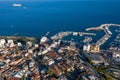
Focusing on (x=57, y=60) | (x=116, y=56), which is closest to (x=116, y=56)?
(x=116, y=56)

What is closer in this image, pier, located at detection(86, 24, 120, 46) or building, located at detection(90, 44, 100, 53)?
building, located at detection(90, 44, 100, 53)

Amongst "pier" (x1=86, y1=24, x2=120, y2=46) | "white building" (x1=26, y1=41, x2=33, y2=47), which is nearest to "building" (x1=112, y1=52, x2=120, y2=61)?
"pier" (x1=86, y1=24, x2=120, y2=46)

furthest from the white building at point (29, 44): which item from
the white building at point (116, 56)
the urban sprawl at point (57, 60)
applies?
the white building at point (116, 56)

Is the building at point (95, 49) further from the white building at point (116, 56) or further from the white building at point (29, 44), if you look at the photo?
the white building at point (29, 44)

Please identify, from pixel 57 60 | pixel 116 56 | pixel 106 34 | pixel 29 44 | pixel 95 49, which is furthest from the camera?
pixel 106 34

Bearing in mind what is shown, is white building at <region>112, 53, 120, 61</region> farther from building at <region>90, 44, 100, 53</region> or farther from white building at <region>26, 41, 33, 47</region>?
white building at <region>26, 41, 33, 47</region>

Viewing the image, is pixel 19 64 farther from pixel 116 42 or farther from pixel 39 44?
pixel 116 42

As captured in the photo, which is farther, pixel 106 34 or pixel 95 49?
pixel 106 34

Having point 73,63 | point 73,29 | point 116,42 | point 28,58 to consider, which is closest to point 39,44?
point 28,58

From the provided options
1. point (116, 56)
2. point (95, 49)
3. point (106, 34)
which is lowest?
point (106, 34)

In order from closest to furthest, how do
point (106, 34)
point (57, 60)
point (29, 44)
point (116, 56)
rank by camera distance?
point (57, 60), point (116, 56), point (29, 44), point (106, 34)

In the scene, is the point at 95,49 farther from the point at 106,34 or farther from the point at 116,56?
the point at 106,34
